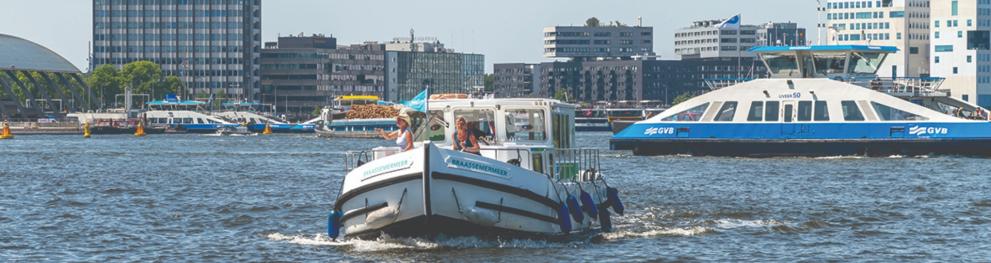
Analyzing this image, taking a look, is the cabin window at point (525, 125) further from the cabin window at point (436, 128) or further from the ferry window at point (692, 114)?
the ferry window at point (692, 114)

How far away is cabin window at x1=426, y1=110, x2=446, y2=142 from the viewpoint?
137 ft

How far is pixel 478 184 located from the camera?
3541cm

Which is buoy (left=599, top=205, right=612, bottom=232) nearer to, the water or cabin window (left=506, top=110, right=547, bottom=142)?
the water

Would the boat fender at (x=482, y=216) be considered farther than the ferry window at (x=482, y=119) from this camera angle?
No

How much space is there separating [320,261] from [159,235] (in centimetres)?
853

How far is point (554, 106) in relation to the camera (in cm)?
4153

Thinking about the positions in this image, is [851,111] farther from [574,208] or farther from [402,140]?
[402,140]

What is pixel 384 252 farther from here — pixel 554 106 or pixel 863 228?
pixel 863 228

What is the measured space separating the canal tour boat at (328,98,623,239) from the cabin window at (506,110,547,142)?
23 millimetres

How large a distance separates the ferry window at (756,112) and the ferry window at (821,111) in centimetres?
277

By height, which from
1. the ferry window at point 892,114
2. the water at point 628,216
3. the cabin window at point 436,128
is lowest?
the water at point 628,216

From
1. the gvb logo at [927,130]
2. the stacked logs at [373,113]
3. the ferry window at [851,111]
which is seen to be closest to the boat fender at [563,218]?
the gvb logo at [927,130]

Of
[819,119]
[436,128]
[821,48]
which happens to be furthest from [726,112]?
[436,128]

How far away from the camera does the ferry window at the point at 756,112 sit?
89.6 metres
